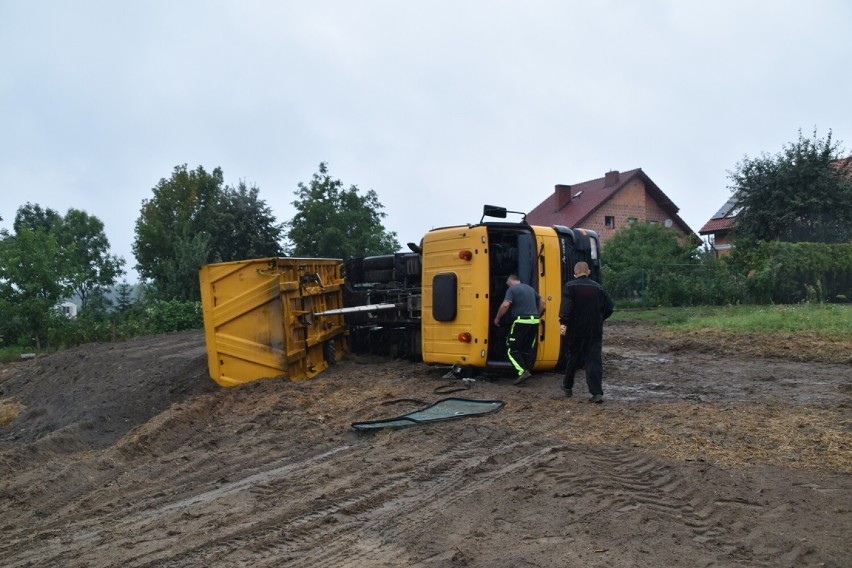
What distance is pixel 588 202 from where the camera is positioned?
154 feet

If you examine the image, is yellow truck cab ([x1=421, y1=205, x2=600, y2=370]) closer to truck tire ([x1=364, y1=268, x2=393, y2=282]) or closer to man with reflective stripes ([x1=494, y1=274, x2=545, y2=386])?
man with reflective stripes ([x1=494, y1=274, x2=545, y2=386])

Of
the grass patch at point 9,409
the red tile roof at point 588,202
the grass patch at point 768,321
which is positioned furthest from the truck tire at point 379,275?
the red tile roof at point 588,202

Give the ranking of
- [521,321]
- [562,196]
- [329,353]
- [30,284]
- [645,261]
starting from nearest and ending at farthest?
[521,321] < [329,353] < [30,284] < [645,261] < [562,196]

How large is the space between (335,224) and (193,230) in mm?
9484

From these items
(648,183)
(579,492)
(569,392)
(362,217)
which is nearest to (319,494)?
(579,492)

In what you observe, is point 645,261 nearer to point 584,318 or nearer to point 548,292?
point 548,292

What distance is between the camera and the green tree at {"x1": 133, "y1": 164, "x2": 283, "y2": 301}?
3488 centimetres

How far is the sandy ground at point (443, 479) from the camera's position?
4.56 m

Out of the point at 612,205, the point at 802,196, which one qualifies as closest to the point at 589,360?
the point at 802,196

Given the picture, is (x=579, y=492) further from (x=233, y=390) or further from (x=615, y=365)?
(x=615, y=365)

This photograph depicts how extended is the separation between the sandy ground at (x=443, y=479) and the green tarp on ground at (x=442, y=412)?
0.41ft

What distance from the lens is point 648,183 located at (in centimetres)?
4716

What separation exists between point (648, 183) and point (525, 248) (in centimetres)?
3895

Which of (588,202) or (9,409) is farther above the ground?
(588,202)
